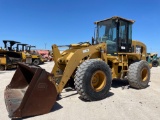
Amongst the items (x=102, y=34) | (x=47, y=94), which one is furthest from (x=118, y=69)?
(x=47, y=94)

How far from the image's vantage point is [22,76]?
5.55 m

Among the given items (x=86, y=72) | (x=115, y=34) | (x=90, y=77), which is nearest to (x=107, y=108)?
(x=90, y=77)

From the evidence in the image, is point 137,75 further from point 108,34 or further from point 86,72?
point 86,72

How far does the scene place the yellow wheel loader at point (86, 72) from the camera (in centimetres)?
420

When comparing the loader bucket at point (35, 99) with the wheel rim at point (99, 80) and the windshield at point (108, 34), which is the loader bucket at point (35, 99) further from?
the windshield at point (108, 34)

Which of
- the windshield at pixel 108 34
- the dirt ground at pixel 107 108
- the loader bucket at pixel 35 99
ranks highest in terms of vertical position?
the windshield at pixel 108 34

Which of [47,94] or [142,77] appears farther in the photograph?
[142,77]

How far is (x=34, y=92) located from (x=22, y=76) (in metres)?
1.56

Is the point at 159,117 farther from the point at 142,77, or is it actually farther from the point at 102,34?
the point at 102,34

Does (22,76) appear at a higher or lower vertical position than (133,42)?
lower

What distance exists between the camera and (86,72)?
5.18 meters

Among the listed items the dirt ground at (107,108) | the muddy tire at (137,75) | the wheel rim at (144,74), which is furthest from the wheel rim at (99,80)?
the wheel rim at (144,74)

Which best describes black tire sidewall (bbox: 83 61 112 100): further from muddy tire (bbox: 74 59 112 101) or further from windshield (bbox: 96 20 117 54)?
windshield (bbox: 96 20 117 54)

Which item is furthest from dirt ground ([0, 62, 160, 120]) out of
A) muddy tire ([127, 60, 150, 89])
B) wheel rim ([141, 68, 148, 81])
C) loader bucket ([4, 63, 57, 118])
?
wheel rim ([141, 68, 148, 81])
